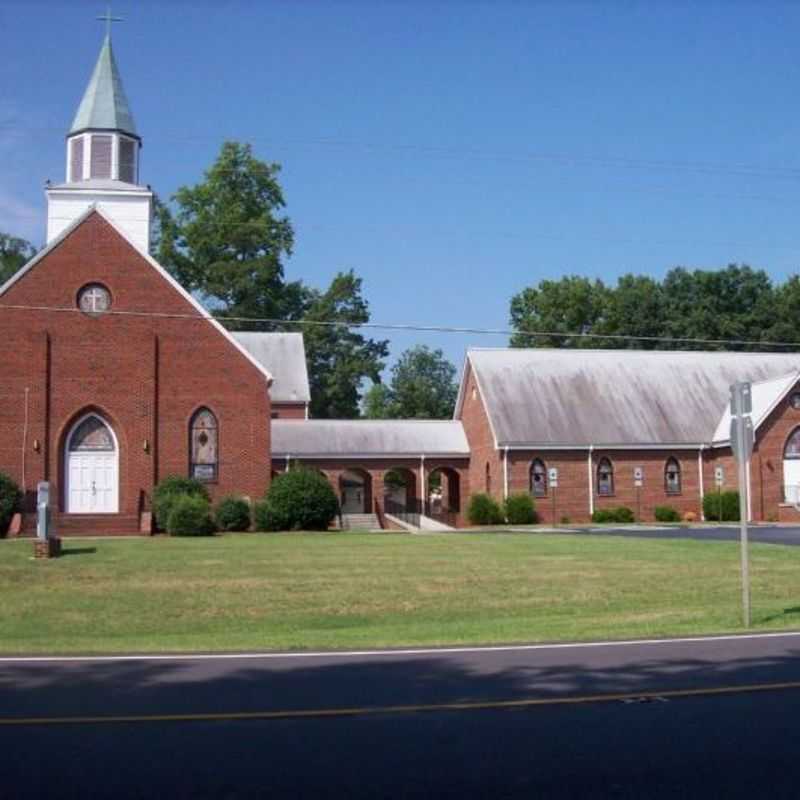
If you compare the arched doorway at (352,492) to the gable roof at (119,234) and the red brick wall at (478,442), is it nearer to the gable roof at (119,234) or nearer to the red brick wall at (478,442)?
the red brick wall at (478,442)

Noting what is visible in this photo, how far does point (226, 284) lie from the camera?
2844 inches

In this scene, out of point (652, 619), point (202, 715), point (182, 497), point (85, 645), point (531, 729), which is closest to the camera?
point (531, 729)

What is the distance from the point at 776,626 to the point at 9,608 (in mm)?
12061

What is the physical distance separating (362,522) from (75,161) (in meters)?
19.7

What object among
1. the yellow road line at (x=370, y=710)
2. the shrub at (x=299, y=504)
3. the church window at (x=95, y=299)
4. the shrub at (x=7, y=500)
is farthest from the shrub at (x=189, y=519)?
the yellow road line at (x=370, y=710)

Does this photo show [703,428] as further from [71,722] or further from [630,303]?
[71,722]

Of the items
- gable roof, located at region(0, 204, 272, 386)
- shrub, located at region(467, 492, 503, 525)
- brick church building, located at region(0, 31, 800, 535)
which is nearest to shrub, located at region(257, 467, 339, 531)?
brick church building, located at region(0, 31, 800, 535)

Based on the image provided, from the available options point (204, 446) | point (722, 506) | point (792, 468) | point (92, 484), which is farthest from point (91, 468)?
point (792, 468)

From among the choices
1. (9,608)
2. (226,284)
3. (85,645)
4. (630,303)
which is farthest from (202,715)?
(630,303)

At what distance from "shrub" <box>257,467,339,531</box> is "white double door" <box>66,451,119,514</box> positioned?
606 centimetres

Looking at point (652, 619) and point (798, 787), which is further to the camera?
point (652, 619)

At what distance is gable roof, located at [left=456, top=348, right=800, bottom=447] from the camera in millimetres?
50031

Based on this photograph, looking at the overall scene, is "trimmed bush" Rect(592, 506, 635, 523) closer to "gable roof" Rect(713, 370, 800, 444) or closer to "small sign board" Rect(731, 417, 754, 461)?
"gable roof" Rect(713, 370, 800, 444)

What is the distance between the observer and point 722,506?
4844 centimetres
